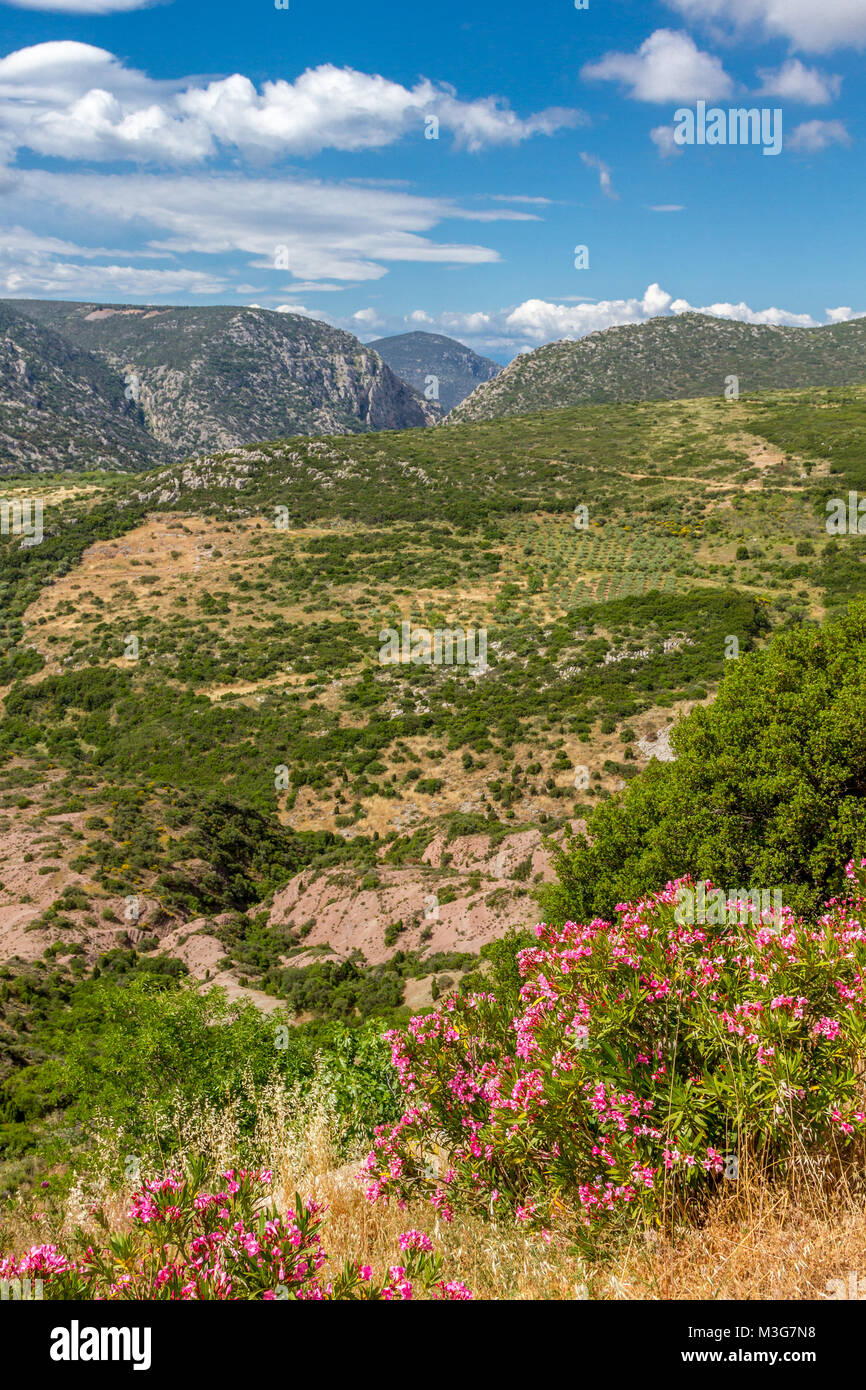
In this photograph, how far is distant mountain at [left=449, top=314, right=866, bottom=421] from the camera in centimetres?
13562

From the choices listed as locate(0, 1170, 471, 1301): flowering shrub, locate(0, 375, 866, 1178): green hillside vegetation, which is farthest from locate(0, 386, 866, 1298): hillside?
locate(0, 1170, 471, 1301): flowering shrub

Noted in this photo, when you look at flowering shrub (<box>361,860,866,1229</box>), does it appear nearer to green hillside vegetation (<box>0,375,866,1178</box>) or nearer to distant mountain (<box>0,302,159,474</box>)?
green hillside vegetation (<box>0,375,866,1178</box>)

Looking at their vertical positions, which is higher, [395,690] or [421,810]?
[395,690]

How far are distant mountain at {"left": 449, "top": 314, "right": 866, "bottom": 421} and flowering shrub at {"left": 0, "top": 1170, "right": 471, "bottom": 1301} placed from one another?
481 ft

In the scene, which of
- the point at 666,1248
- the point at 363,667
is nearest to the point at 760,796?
the point at 666,1248

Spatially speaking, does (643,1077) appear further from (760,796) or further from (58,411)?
(58,411)

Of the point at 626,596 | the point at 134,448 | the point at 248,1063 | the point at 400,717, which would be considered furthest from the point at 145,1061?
the point at 134,448

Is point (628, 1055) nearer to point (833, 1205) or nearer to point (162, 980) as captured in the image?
point (833, 1205)

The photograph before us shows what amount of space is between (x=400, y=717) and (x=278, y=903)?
14814mm

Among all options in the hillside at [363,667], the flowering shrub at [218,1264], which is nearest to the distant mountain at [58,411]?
the hillside at [363,667]

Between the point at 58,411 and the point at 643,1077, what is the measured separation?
6852 inches

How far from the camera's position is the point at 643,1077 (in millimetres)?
4551

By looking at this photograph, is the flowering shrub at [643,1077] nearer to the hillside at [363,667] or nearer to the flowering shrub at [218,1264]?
the flowering shrub at [218,1264]

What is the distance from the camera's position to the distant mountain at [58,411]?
12912cm
